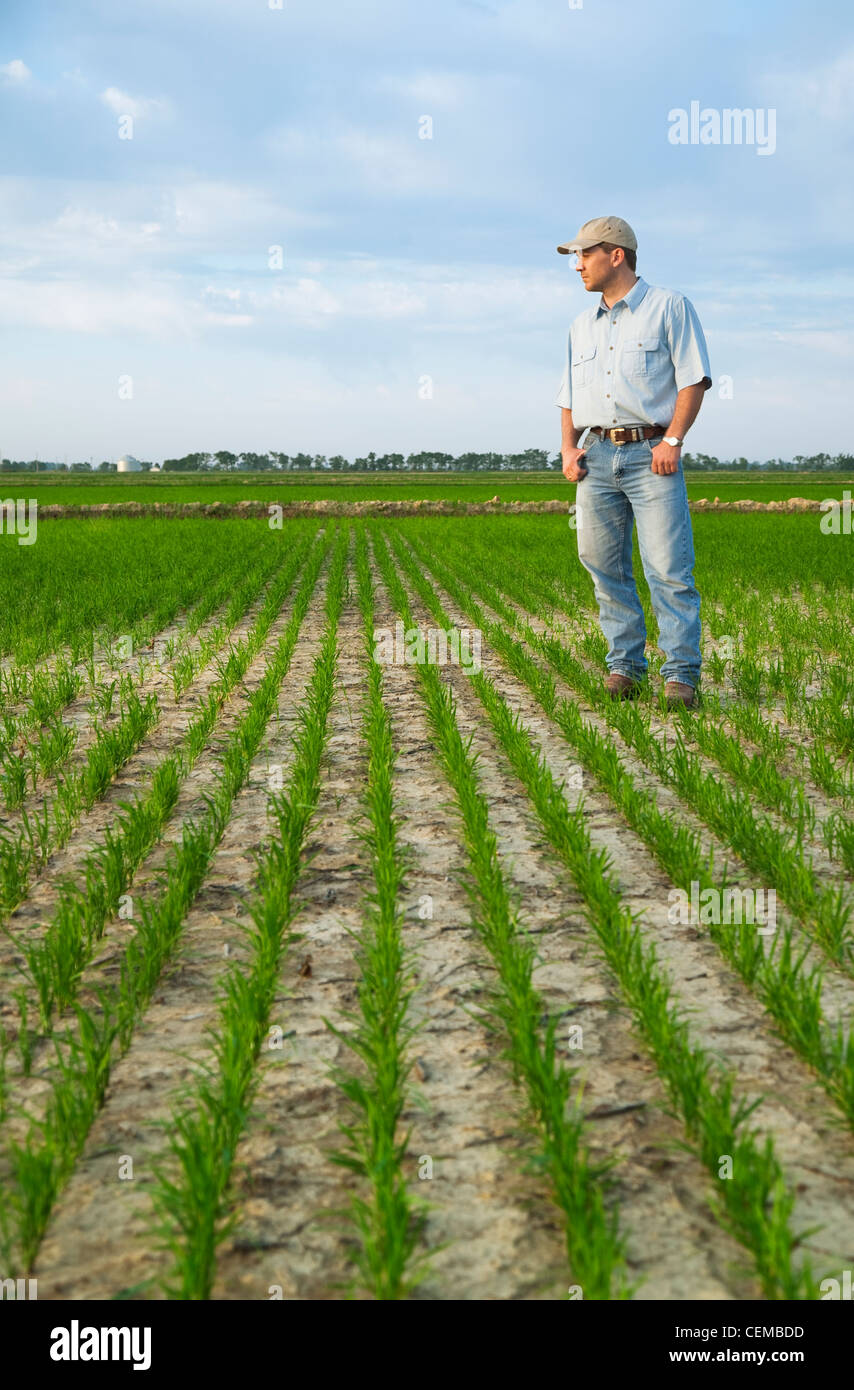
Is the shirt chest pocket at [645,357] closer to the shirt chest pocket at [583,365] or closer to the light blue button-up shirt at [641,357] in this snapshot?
the light blue button-up shirt at [641,357]

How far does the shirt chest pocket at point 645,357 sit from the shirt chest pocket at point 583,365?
267 millimetres

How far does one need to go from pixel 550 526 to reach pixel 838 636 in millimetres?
16018

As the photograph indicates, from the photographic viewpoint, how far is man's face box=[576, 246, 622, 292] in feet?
17.4

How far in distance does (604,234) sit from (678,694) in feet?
8.39

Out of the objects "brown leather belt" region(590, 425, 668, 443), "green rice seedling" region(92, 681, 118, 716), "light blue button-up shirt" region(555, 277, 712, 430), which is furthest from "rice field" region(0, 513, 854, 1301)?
"light blue button-up shirt" region(555, 277, 712, 430)

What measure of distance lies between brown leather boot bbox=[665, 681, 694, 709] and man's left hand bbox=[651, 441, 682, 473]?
47.1 inches

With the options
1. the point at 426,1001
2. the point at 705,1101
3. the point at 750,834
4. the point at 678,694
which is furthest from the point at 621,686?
the point at 705,1101

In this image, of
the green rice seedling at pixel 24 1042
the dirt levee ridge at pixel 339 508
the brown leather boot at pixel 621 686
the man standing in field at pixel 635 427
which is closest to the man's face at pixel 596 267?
the man standing in field at pixel 635 427

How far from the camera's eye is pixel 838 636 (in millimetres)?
7527

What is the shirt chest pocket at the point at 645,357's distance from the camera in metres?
5.30

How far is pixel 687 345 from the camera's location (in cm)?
523

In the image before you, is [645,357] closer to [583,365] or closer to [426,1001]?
[583,365]
